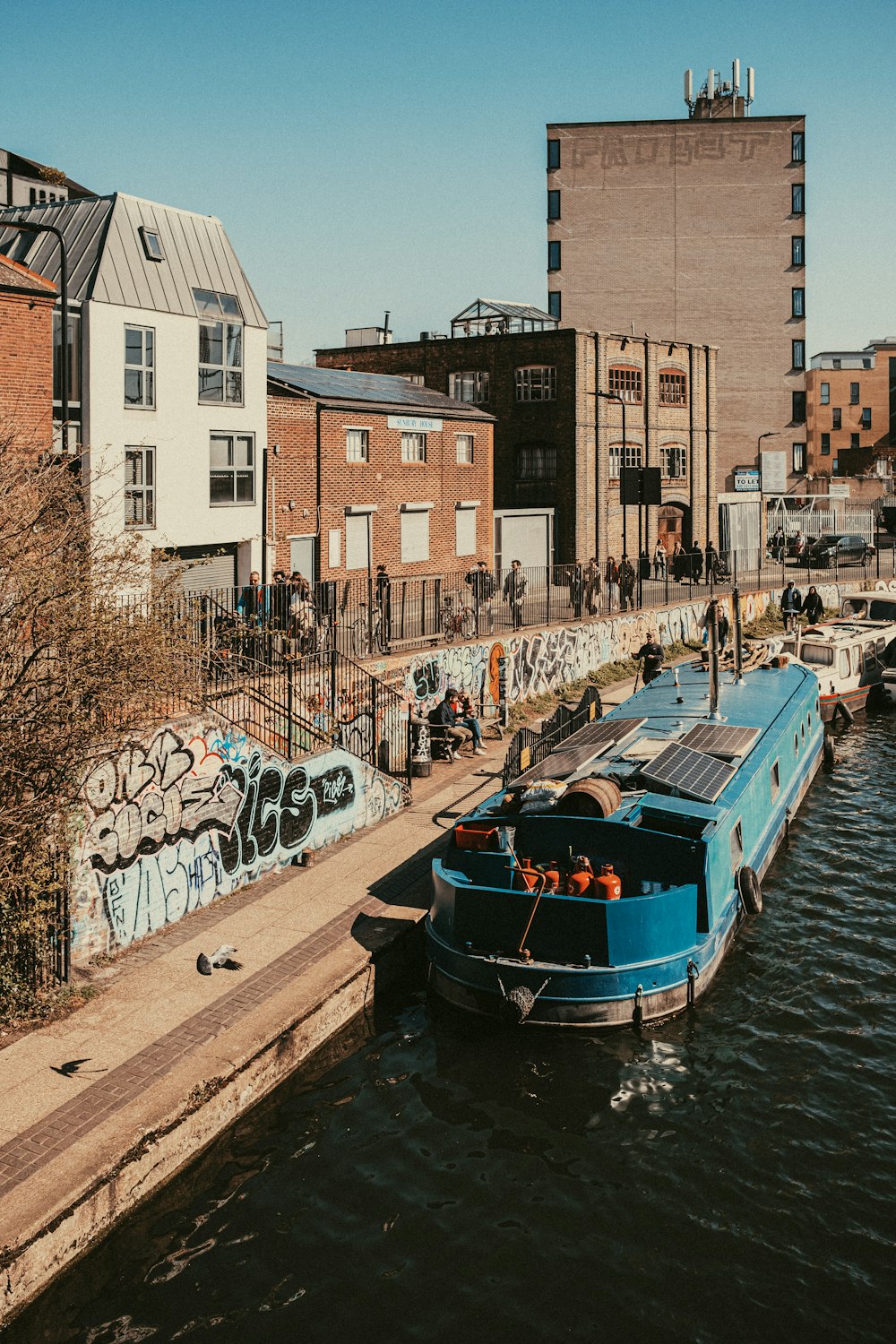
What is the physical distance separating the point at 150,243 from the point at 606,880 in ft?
67.5

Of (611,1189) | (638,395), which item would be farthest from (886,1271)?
(638,395)

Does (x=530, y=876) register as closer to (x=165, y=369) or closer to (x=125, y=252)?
(x=165, y=369)

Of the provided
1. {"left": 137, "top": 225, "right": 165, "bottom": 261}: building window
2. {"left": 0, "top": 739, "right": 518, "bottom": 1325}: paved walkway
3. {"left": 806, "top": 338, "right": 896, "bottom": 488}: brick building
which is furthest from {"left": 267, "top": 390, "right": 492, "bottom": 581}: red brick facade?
{"left": 806, "top": 338, "right": 896, "bottom": 488}: brick building

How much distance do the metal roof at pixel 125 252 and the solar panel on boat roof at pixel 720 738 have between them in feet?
54.0

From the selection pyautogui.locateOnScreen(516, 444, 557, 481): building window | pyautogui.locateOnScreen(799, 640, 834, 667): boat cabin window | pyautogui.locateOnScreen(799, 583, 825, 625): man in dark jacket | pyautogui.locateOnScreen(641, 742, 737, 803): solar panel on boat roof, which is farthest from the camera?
pyautogui.locateOnScreen(516, 444, 557, 481): building window

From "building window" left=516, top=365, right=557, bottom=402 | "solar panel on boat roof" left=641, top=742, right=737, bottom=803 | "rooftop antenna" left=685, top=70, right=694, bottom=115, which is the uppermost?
"rooftop antenna" left=685, top=70, right=694, bottom=115

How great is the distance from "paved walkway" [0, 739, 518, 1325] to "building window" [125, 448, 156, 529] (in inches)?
502

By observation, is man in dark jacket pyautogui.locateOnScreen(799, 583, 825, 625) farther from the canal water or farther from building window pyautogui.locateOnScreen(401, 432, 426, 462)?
the canal water

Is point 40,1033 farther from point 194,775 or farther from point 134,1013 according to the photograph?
point 194,775

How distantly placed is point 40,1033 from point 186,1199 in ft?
8.32

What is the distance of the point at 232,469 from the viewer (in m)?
29.6

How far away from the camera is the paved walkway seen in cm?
910

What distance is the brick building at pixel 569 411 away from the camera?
162ft

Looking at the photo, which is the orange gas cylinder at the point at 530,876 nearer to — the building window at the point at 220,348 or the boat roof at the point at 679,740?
the boat roof at the point at 679,740
